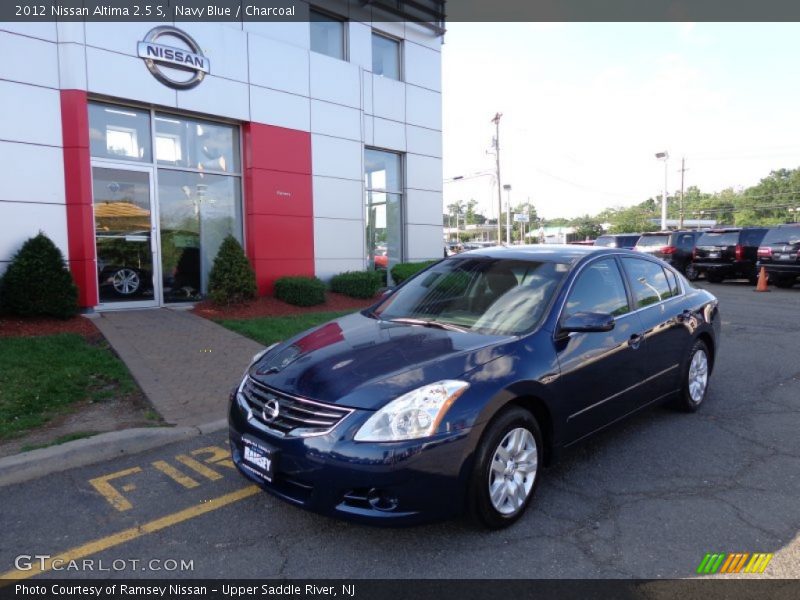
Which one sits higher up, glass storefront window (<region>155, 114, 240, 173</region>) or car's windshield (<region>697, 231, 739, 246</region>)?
glass storefront window (<region>155, 114, 240, 173</region>)

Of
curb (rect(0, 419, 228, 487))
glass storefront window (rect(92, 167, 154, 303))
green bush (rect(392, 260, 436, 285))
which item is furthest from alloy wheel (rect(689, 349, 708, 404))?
glass storefront window (rect(92, 167, 154, 303))

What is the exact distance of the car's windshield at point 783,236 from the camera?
16297 millimetres

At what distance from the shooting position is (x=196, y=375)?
6254 mm

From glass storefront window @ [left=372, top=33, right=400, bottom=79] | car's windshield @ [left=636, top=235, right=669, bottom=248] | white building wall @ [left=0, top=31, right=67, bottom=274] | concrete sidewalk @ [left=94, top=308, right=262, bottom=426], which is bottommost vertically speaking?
concrete sidewalk @ [left=94, top=308, right=262, bottom=426]

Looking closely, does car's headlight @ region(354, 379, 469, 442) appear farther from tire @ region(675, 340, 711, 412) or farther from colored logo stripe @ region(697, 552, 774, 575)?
tire @ region(675, 340, 711, 412)

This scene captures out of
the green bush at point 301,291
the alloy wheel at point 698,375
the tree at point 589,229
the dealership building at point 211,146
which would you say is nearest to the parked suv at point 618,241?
the dealership building at point 211,146

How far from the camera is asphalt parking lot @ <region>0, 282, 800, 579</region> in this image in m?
2.84

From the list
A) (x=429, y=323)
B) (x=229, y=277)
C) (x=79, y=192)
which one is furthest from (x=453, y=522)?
(x=79, y=192)

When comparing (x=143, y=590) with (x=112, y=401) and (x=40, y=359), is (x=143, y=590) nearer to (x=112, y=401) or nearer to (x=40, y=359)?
(x=112, y=401)

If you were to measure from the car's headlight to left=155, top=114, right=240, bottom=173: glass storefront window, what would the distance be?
9612 millimetres

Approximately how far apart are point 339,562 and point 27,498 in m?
2.25

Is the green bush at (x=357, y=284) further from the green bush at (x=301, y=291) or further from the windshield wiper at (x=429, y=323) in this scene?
the windshield wiper at (x=429, y=323)

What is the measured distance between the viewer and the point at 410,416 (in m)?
2.82

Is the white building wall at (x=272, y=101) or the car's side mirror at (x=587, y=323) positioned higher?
the white building wall at (x=272, y=101)
